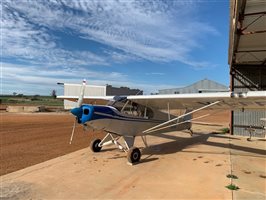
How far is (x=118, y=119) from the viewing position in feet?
31.1

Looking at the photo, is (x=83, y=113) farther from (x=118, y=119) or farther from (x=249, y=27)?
(x=249, y=27)

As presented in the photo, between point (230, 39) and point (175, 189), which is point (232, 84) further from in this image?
point (175, 189)

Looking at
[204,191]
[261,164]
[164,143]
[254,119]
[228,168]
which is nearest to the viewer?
[204,191]

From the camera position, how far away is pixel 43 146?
1106 cm

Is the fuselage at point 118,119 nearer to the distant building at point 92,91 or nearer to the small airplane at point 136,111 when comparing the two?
the small airplane at point 136,111

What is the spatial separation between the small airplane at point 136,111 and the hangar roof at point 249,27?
2256mm

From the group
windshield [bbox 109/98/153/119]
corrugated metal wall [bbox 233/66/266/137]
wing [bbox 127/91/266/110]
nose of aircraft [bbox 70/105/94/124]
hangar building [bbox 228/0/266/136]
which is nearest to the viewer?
hangar building [bbox 228/0/266/136]

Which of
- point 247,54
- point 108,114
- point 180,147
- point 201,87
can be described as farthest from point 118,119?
point 201,87

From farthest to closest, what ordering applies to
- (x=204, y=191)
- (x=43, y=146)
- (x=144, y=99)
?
(x=43, y=146) < (x=144, y=99) < (x=204, y=191)

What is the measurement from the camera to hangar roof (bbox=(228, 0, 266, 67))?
24.0ft

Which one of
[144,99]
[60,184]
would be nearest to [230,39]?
[144,99]

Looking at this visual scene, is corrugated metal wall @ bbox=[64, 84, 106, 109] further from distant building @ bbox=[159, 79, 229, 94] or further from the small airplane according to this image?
the small airplane

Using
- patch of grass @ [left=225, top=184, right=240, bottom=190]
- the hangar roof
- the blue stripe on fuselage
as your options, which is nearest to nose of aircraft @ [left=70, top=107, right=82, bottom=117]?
the blue stripe on fuselage

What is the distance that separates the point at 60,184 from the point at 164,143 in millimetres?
7284
